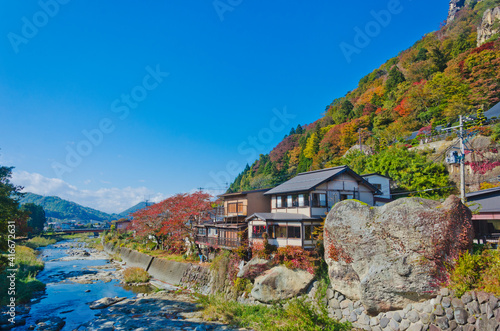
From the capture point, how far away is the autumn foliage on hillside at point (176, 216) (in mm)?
38438

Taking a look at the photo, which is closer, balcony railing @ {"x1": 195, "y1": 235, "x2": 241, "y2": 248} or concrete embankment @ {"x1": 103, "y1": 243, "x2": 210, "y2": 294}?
balcony railing @ {"x1": 195, "y1": 235, "x2": 241, "y2": 248}

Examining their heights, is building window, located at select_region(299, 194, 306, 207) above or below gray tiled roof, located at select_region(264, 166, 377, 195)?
below

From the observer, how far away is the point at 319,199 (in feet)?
80.3

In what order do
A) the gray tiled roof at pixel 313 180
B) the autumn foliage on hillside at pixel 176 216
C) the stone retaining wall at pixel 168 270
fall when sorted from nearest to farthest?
1. the gray tiled roof at pixel 313 180
2. the stone retaining wall at pixel 168 270
3. the autumn foliage on hillside at pixel 176 216

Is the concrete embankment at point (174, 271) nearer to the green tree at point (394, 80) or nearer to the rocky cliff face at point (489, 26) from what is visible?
the green tree at point (394, 80)

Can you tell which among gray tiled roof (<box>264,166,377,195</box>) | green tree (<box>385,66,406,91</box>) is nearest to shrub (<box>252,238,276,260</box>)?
gray tiled roof (<box>264,166,377,195</box>)

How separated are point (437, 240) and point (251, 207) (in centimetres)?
1970

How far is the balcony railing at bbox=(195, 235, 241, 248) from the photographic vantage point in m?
27.9

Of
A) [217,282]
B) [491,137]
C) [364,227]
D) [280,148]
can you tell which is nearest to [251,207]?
[217,282]

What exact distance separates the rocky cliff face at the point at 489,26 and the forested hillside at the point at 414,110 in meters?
1.96

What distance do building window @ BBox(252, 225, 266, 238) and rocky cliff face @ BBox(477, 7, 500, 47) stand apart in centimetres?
6126

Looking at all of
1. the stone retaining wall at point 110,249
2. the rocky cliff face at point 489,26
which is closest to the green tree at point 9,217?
the stone retaining wall at point 110,249

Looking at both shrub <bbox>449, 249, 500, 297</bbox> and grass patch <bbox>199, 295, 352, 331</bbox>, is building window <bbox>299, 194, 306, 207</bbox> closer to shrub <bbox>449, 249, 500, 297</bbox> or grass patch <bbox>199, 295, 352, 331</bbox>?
grass patch <bbox>199, 295, 352, 331</bbox>

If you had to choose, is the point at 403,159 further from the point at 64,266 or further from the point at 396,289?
the point at 64,266
